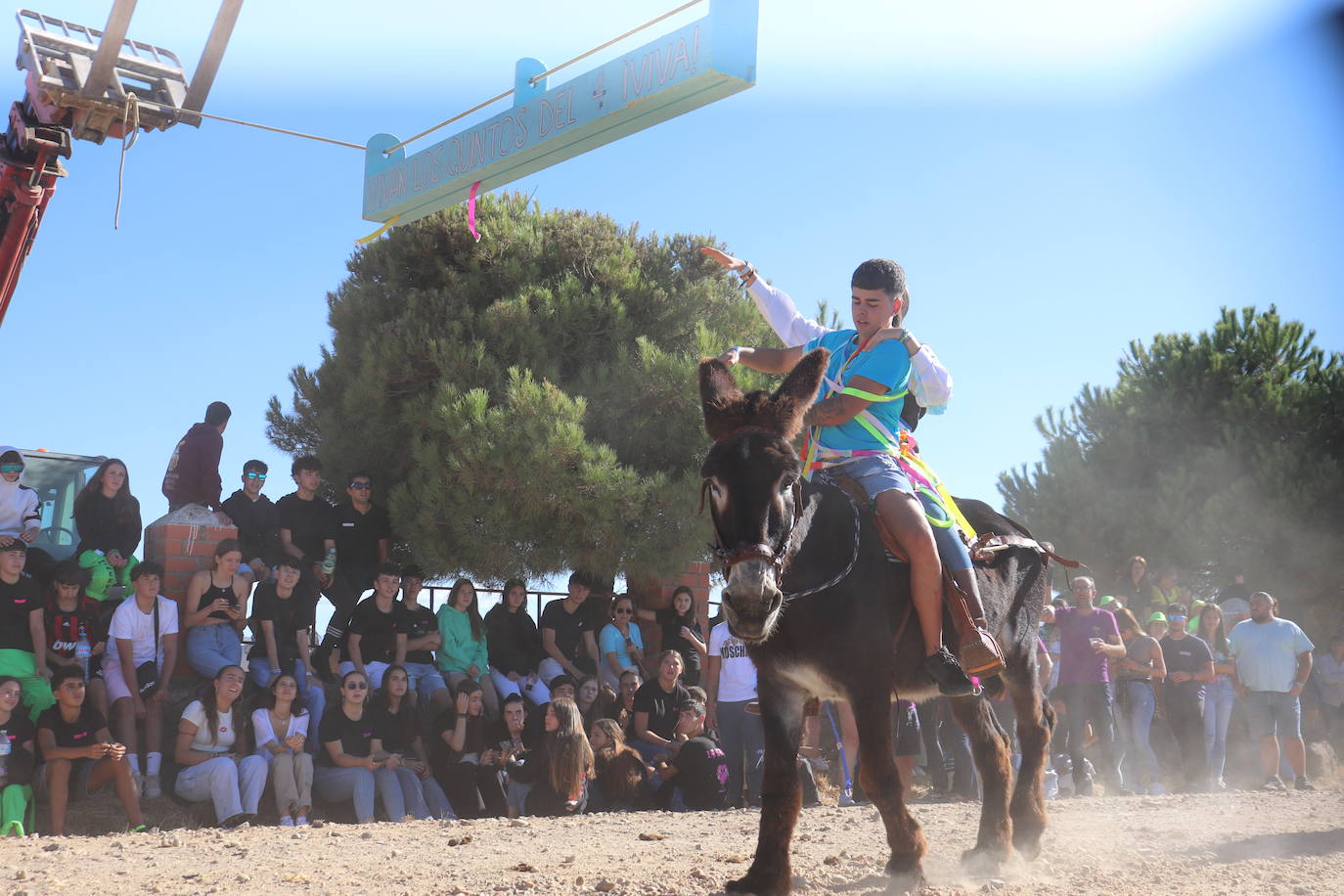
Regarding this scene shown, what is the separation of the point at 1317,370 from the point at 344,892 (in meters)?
25.8

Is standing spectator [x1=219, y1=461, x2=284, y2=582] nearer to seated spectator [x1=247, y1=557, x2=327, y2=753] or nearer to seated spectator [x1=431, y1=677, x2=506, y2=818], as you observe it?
seated spectator [x1=247, y1=557, x2=327, y2=753]

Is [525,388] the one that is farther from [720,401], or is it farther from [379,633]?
[720,401]

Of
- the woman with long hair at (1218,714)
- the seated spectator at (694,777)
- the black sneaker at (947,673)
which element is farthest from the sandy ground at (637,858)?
the woman with long hair at (1218,714)

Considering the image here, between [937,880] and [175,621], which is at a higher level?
[175,621]

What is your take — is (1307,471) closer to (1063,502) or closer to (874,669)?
(1063,502)

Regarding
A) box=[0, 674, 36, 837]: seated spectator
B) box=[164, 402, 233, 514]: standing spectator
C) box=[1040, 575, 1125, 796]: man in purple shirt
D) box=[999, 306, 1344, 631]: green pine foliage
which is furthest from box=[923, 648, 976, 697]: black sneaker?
box=[999, 306, 1344, 631]: green pine foliage

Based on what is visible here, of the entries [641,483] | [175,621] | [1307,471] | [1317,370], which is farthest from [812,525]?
[1317,370]

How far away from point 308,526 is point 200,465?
1.21 metres

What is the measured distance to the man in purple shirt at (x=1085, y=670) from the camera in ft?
37.3

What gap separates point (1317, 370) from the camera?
24.7 metres

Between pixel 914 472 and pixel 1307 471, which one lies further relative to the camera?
pixel 1307 471

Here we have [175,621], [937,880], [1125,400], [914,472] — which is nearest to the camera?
[937,880]

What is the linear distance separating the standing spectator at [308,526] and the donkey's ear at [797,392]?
Answer: 255 inches

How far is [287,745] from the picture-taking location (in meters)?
8.23
